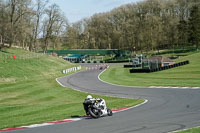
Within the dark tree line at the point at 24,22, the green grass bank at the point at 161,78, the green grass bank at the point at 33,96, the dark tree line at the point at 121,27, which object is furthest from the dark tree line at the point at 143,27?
the green grass bank at the point at 33,96

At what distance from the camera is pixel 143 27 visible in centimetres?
12888

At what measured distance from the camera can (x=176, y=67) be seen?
6116cm

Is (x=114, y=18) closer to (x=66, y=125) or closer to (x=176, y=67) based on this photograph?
(x=176, y=67)

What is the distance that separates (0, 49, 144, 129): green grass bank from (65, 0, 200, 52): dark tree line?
6491 centimetres

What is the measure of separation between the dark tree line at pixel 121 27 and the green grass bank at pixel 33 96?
2370 centimetres

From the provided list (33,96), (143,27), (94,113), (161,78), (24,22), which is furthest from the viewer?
(143,27)

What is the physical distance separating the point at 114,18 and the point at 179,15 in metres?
31.5

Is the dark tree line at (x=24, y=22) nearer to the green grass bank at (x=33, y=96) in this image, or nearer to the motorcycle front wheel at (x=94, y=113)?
the green grass bank at (x=33, y=96)

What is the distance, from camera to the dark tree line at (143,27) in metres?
120

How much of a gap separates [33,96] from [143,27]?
103 meters

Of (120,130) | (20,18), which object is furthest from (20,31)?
(120,130)

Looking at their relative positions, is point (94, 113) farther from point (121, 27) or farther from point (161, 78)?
point (121, 27)

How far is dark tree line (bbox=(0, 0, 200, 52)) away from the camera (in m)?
90.4

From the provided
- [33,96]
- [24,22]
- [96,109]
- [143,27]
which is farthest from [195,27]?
[96,109]
